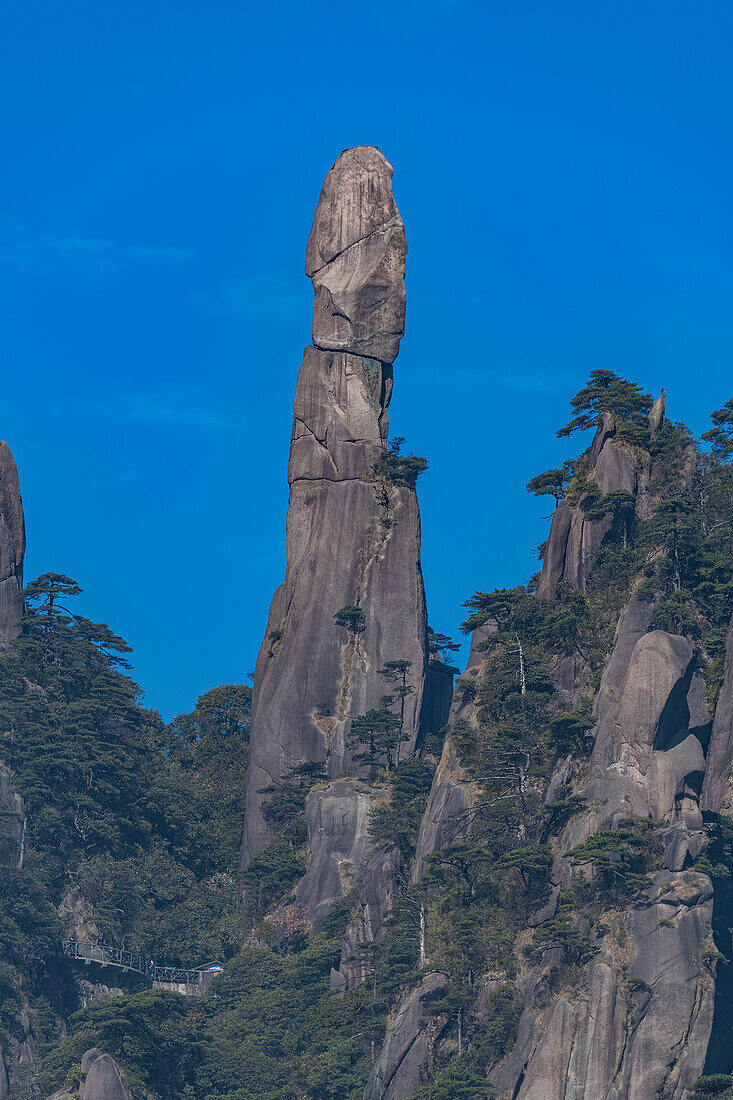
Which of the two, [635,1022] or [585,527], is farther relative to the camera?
[585,527]

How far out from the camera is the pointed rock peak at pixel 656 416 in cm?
8175

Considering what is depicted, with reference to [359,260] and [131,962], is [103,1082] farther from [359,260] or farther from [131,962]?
[359,260]

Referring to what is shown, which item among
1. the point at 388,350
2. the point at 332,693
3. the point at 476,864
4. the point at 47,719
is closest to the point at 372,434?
the point at 388,350

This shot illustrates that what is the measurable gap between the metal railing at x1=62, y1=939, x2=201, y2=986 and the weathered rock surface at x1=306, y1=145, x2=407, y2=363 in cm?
3104

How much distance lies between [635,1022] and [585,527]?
22736mm

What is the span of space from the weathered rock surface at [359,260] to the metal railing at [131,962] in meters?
31.0

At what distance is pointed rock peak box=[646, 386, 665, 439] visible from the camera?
8175 centimetres

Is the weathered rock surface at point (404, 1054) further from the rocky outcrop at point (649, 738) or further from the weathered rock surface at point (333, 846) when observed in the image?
the weathered rock surface at point (333, 846)

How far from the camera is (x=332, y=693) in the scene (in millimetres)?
90938

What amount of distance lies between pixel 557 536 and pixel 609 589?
13.3ft

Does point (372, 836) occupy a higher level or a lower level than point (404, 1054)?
higher

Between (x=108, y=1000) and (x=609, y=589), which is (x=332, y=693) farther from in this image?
(x=108, y=1000)

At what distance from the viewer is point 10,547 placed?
9706 cm

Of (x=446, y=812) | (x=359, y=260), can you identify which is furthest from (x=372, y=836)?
(x=359, y=260)
